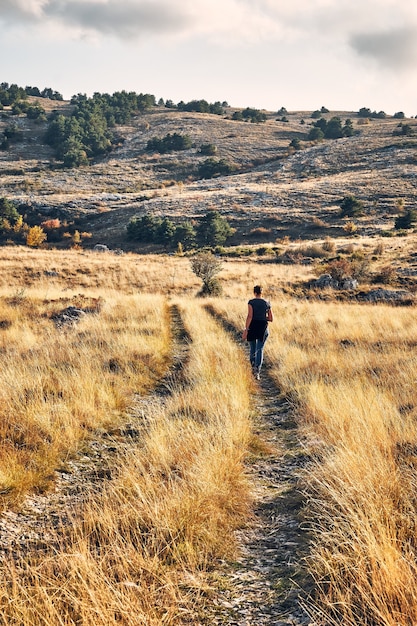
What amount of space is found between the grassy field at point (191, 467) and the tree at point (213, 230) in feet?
126

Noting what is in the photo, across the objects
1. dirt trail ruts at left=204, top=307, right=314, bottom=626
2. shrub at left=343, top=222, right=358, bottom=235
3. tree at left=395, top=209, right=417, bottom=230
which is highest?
tree at left=395, top=209, right=417, bottom=230

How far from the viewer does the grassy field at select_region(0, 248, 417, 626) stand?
2.63 m

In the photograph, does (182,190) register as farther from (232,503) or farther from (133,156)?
(232,503)

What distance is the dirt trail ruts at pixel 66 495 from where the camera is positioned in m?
3.42

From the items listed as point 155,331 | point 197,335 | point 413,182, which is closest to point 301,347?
point 197,335

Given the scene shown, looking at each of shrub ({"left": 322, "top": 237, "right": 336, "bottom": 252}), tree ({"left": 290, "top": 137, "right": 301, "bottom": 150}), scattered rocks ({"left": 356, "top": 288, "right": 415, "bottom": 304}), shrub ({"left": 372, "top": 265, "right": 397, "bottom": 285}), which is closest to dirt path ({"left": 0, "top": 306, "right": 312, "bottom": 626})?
scattered rocks ({"left": 356, "top": 288, "right": 415, "bottom": 304})

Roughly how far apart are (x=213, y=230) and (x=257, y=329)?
4124 cm

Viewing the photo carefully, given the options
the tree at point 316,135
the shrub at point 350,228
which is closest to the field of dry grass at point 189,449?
the shrub at point 350,228

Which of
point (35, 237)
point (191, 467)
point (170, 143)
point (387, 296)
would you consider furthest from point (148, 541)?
point (170, 143)

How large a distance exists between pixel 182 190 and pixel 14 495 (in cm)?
6918

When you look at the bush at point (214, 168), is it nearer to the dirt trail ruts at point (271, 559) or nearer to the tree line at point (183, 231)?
the tree line at point (183, 231)

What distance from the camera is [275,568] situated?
10.3 ft

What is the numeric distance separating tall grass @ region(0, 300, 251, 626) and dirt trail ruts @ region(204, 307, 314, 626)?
0.15 m

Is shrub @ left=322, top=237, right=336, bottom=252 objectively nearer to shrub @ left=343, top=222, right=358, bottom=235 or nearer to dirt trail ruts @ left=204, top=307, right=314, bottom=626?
shrub @ left=343, top=222, right=358, bottom=235
